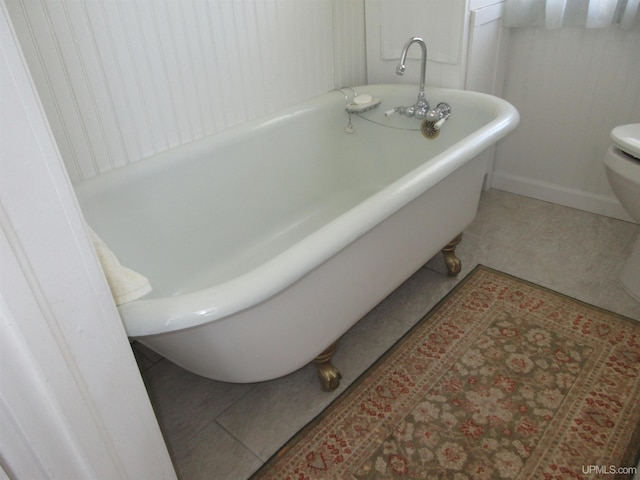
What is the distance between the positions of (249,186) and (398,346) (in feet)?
2.61

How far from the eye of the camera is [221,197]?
1705 millimetres

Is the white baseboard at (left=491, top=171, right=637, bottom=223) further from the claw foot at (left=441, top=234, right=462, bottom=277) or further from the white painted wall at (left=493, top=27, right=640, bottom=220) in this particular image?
the claw foot at (left=441, top=234, right=462, bottom=277)

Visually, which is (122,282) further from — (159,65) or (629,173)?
(629,173)

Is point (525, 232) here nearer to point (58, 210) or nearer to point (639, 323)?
point (639, 323)

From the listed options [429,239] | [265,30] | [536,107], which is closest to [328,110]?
[265,30]

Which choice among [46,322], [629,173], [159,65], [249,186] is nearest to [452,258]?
[629,173]

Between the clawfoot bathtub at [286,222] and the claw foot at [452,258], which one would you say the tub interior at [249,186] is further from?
the claw foot at [452,258]

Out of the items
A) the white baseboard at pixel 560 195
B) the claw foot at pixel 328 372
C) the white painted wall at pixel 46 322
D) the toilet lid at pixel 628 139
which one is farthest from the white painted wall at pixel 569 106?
the white painted wall at pixel 46 322

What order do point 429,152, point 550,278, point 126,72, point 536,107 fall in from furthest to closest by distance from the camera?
point 536,107, point 429,152, point 550,278, point 126,72

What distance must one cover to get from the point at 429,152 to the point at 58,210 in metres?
1.65

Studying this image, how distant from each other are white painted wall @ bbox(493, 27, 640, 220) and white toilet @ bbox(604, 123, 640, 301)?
402 mm

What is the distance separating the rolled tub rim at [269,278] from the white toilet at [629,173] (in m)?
0.70

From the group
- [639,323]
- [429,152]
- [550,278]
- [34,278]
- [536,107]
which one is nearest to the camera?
[34,278]

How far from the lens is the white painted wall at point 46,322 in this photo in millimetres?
534
